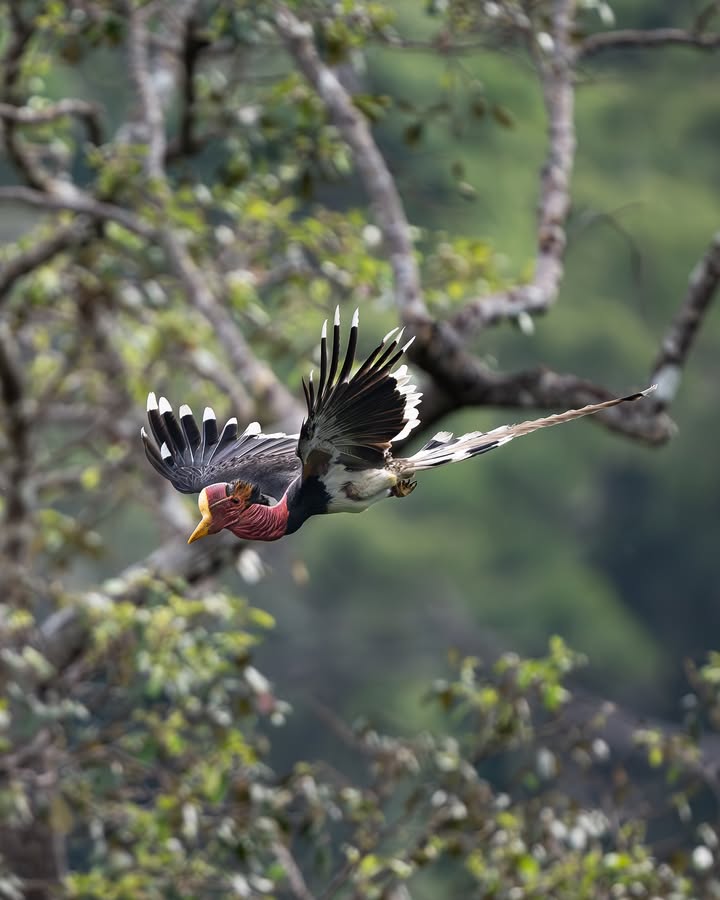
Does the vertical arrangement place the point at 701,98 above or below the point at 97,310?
below

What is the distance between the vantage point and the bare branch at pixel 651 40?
13.4ft

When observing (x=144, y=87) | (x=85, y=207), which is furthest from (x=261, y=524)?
(x=144, y=87)

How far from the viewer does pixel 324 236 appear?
5133 millimetres

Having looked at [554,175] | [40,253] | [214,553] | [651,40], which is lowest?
[214,553]

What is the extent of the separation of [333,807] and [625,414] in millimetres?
1361

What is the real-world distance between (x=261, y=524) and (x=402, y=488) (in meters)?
0.21

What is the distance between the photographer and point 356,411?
5.92ft

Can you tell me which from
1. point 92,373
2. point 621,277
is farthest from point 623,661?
point 92,373

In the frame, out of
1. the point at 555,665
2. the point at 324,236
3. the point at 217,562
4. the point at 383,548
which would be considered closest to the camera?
the point at 555,665

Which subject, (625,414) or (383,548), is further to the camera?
(383,548)

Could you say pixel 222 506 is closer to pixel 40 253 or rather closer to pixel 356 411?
pixel 356 411

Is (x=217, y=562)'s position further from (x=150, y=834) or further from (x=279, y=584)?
(x=279, y=584)

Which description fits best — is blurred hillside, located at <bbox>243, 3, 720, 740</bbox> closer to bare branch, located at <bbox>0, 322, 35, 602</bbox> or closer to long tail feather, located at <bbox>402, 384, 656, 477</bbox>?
bare branch, located at <bbox>0, 322, 35, 602</bbox>

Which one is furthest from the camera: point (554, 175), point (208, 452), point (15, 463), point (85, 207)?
point (15, 463)
